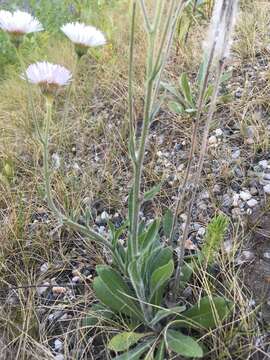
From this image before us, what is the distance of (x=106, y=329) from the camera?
1.50 m

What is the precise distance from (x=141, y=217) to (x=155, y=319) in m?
0.53

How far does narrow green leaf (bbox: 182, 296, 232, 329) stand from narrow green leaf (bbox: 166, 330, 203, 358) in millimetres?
54

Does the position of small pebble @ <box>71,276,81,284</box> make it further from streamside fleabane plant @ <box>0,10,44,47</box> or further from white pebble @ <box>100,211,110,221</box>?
streamside fleabane plant @ <box>0,10,44,47</box>

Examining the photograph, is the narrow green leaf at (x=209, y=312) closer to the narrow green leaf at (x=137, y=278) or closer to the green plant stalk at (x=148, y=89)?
the narrow green leaf at (x=137, y=278)

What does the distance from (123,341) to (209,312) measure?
246mm

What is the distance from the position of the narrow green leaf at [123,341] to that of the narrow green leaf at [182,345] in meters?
0.09

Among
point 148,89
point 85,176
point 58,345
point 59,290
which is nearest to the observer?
point 148,89

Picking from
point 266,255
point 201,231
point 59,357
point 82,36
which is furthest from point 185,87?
point 59,357

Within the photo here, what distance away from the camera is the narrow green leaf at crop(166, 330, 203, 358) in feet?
4.19

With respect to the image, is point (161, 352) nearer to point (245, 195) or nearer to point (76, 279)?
point (76, 279)

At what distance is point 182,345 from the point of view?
1.32m

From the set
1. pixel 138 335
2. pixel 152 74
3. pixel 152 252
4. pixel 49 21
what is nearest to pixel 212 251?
pixel 152 252

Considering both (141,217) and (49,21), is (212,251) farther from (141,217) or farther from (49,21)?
(49,21)

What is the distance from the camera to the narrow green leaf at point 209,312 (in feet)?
4.45
